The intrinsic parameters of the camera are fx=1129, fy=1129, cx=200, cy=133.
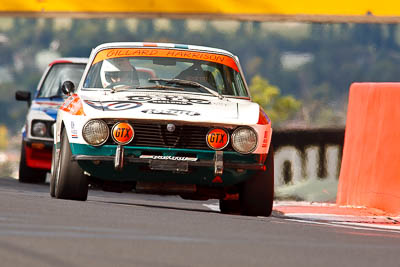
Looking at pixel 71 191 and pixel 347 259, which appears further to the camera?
pixel 71 191

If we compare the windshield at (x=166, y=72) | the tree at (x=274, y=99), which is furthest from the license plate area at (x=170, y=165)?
the tree at (x=274, y=99)

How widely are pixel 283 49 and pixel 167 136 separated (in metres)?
16.5

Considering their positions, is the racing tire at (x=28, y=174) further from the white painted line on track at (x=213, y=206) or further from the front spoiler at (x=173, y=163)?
the front spoiler at (x=173, y=163)

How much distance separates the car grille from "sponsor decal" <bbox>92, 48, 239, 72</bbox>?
1567 mm

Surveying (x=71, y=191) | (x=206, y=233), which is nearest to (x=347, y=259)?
(x=206, y=233)

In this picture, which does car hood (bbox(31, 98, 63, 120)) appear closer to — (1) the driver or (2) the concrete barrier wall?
(2) the concrete barrier wall

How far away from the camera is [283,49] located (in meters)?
25.3

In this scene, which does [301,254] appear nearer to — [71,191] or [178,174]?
[178,174]

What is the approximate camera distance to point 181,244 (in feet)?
20.9

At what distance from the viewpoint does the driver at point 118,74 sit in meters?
10.1

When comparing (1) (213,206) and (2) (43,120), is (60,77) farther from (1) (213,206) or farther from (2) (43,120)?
(1) (213,206)

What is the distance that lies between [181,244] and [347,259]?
93 cm

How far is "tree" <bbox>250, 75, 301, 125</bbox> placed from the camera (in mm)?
29219

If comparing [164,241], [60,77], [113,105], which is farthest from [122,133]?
[60,77]
